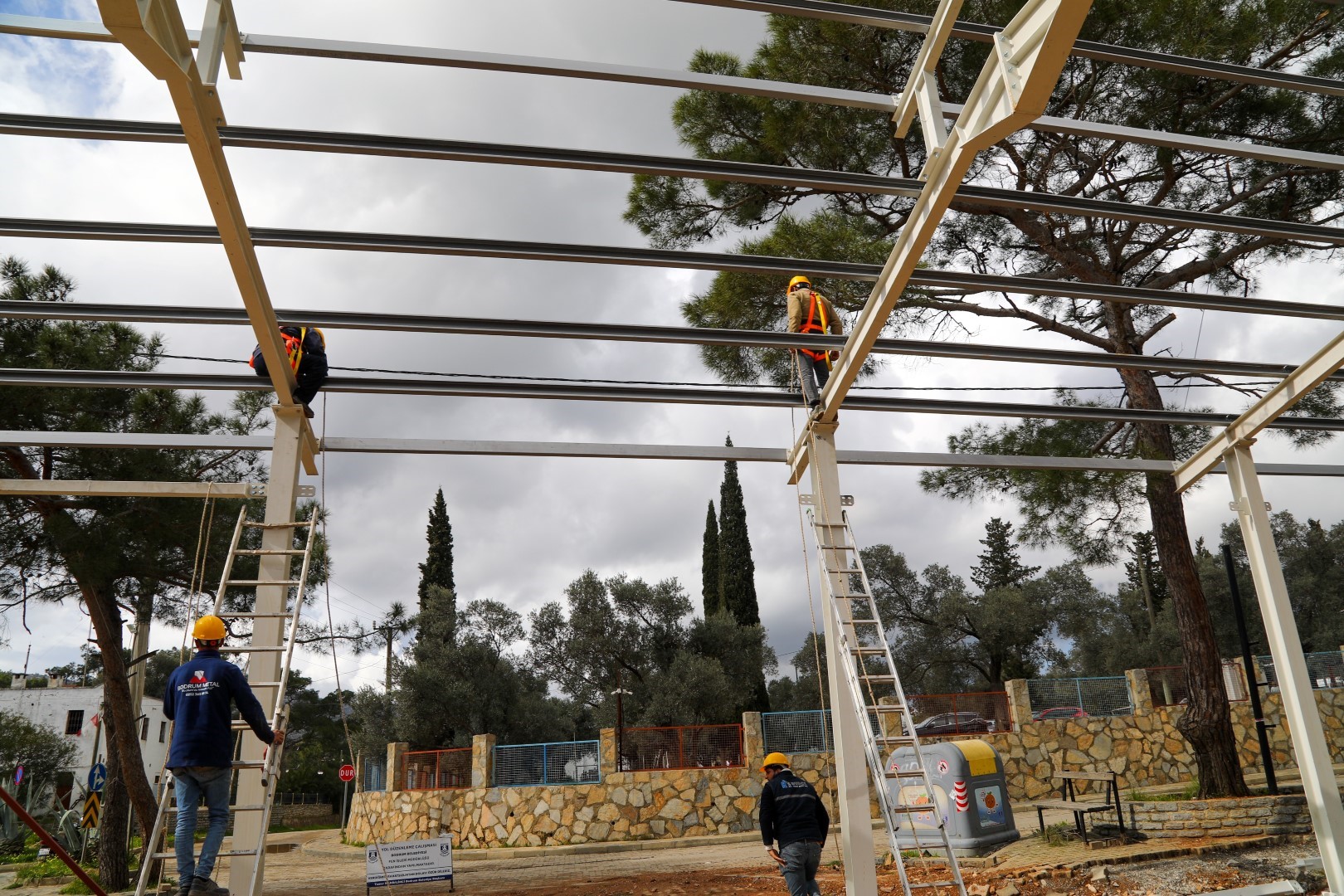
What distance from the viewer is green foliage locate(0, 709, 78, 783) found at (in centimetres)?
2826

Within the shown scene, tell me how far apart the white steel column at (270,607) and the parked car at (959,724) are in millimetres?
15849

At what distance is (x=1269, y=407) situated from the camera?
25.1 feet

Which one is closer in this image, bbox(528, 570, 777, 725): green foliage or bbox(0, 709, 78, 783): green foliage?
bbox(528, 570, 777, 725): green foliage

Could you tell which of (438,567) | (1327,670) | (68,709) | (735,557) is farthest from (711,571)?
(68,709)

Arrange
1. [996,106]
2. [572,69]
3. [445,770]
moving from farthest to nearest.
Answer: [445,770] → [572,69] → [996,106]

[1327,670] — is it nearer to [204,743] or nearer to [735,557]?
[735,557]

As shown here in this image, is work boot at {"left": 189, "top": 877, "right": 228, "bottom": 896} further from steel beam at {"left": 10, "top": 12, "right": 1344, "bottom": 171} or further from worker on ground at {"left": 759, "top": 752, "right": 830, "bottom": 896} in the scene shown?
steel beam at {"left": 10, "top": 12, "right": 1344, "bottom": 171}

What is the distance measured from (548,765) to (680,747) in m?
2.69

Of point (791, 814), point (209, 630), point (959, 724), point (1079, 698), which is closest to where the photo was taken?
point (209, 630)

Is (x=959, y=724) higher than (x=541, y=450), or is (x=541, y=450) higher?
(x=541, y=450)

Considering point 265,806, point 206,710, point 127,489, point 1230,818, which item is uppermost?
point 127,489

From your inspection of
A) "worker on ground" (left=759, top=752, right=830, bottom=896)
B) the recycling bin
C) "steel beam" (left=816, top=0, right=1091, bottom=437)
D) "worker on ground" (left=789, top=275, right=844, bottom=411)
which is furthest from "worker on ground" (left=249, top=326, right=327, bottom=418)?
the recycling bin

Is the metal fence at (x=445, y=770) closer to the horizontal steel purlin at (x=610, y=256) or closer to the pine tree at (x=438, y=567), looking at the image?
the pine tree at (x=438, y=567)

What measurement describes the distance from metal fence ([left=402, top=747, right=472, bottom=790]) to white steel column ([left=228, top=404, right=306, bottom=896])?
14292 millimetres
